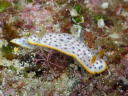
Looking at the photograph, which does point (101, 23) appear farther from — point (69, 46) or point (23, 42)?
point (23, 42)

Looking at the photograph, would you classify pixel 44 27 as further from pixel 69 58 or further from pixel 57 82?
pixel 57 82

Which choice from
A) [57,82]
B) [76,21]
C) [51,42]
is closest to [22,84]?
[57,82]

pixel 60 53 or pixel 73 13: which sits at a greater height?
pixel 73 13

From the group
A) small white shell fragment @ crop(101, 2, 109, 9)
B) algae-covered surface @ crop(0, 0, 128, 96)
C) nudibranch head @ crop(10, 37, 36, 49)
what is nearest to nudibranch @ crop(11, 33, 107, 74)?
nudibranch head @ crop(10, 37, 36, 49)

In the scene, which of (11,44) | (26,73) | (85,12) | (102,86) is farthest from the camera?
(85,12)

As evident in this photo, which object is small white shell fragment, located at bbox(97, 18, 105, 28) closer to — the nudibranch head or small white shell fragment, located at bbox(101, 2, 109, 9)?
small white shell fragment, located at bbox(101, 2, 109, 9)

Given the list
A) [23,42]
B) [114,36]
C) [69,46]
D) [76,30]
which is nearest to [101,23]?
[114,36]

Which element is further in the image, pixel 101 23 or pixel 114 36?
pixel 101 23
